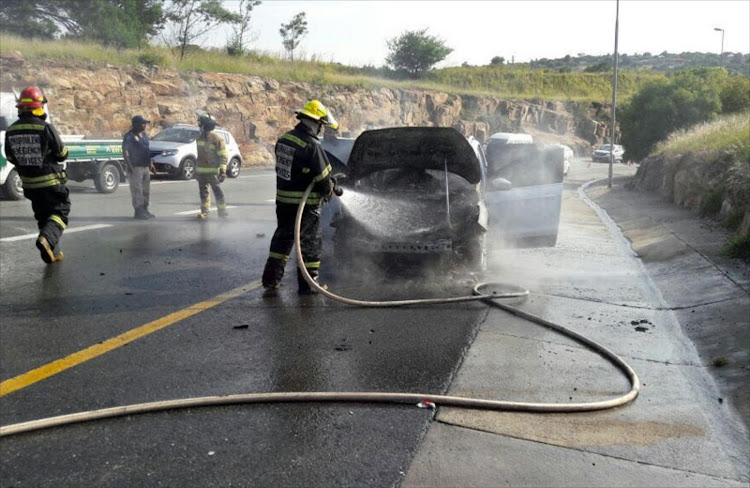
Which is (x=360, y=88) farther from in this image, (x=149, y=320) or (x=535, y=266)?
(x=149, y=320)

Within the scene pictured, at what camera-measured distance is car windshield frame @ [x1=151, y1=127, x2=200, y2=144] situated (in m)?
21.9

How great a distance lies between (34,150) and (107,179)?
359 inches

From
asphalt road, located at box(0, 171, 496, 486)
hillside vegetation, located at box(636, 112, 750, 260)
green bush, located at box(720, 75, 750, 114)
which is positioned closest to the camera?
asphalt road, located at box(0, 171, 496, 486)

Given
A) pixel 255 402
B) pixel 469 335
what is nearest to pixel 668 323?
pixel 469 335

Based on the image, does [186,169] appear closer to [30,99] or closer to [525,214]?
[30,99]

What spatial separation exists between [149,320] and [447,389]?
2.75 metres

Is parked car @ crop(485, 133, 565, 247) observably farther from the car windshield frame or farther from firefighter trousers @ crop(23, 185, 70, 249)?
the car windshield frame

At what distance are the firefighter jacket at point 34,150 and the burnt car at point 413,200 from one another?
3246 millimetres

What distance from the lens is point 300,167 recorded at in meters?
6.80

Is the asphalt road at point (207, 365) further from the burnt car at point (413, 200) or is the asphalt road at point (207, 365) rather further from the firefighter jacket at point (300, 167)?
the firefighter jacket at point (300, 167)

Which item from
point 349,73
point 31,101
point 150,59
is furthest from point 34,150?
point 349,73

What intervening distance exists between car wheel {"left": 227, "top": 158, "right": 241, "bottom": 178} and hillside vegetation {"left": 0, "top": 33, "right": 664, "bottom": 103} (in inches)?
393

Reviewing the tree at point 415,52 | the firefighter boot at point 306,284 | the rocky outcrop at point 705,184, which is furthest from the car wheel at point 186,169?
the tree at point 415,52

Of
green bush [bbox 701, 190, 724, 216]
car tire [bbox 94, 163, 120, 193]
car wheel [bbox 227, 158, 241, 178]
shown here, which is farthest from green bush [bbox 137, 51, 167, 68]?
green bush [bbox 701, 190, 724, 216]
